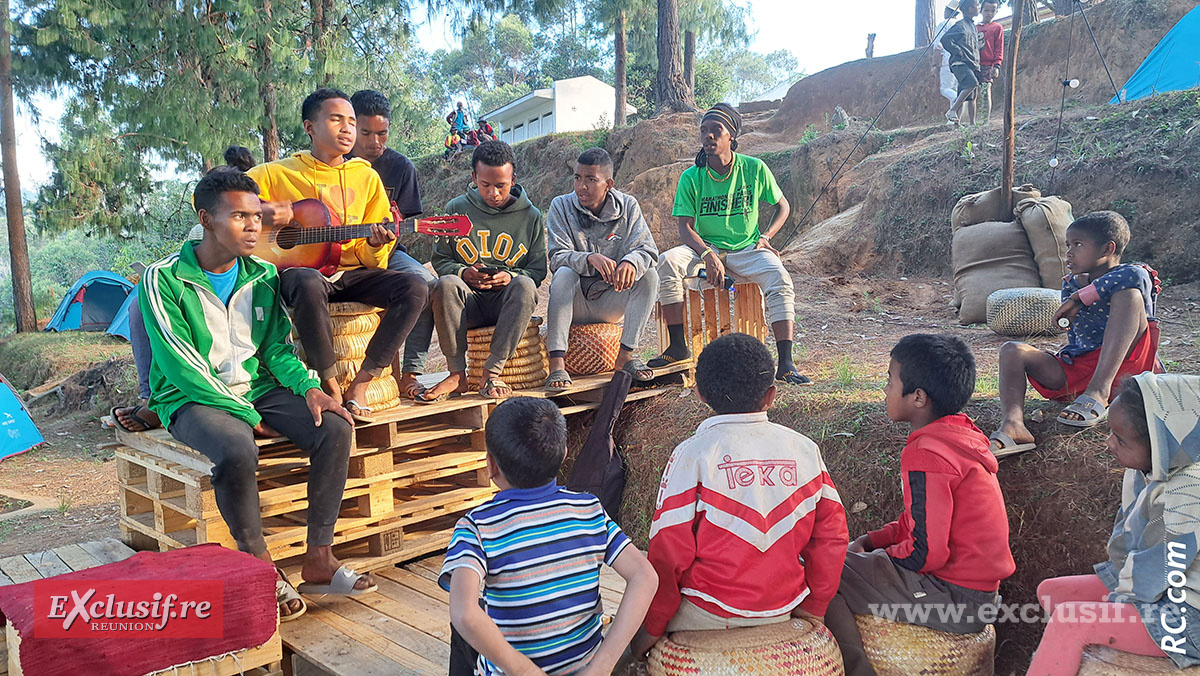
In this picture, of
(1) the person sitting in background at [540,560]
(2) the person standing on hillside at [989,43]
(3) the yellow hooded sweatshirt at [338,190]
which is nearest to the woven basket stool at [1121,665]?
(1) the person sitting in background at [540,560]

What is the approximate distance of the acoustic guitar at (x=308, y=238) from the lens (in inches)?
149

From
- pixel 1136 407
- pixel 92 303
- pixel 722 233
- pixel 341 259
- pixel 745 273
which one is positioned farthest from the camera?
pixel 92 303

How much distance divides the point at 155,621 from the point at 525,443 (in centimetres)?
140

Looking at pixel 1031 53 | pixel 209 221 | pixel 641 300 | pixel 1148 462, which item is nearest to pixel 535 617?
pixel 1148 462

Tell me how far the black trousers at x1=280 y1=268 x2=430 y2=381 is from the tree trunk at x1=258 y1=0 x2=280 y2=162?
7545 mm

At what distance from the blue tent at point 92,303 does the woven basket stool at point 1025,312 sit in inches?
592

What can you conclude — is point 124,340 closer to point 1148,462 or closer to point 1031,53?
point 1148,462

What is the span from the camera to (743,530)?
7.77 ft

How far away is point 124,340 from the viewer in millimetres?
14445

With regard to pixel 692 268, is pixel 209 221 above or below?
above

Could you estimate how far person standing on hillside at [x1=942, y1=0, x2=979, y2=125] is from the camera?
1128cm

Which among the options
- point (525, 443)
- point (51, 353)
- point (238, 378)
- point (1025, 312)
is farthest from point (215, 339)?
point (51, 353)

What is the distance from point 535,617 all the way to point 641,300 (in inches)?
105

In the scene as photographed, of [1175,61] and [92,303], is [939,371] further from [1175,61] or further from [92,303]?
[92,303]
